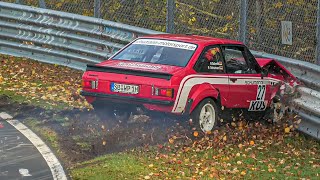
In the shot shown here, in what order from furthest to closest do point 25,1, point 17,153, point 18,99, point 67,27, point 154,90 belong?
point 25,1, point 67,27, point 18,99, point 154,90, point 17,153

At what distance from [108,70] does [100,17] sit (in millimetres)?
6393

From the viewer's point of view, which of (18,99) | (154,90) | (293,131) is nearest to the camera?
(154,90)

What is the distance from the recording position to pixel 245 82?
12000mm

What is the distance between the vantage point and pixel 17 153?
9727mm

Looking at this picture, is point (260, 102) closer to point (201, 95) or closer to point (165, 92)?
point (201, 95)

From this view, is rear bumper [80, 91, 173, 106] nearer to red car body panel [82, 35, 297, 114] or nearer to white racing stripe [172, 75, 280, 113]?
red car body panel [82, 35, 297, 114]

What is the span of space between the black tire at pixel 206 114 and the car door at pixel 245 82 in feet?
1.57

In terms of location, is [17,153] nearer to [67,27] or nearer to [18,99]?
[18,99]

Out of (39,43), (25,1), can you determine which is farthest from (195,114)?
(25,1)

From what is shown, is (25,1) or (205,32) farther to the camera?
(25,1)

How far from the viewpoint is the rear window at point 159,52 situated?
11281 mm

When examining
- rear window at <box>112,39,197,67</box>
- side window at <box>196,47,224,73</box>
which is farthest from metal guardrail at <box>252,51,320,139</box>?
rear window at <box>112,39,197,67</box>

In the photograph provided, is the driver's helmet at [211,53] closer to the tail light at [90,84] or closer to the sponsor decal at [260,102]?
the sponsor decal at [260,102]

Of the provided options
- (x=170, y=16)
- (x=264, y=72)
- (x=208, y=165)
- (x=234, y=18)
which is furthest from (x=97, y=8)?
(x=208, y=165)
